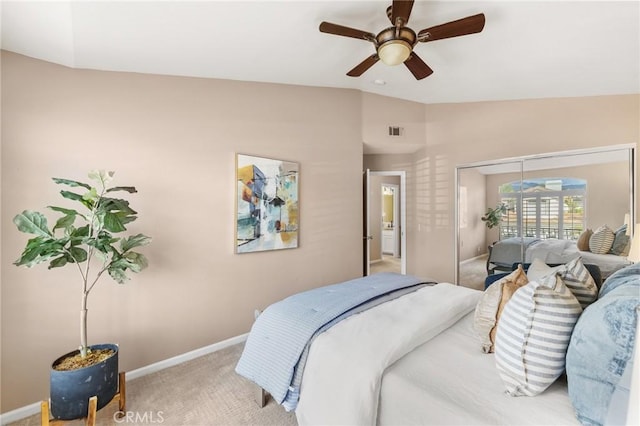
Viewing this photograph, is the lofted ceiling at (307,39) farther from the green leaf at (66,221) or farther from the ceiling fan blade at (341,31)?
the green leaf at (66,221)

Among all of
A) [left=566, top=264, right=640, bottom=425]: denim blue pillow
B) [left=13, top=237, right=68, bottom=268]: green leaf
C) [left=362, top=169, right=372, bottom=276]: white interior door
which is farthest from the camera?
[left=362, top=169, right=372, bottom=276]: white interior door

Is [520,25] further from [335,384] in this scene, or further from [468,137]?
[335,384]


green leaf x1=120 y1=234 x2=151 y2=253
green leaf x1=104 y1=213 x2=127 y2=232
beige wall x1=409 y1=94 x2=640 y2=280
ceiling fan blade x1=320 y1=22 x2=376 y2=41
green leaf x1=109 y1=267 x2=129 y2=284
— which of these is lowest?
green leaf x1=109 y1=267 x2=129 y2=284

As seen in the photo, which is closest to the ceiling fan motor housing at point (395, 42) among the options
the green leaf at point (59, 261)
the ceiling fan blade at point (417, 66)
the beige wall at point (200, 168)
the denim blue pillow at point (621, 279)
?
the ceiling fan blade at point (417, 66)

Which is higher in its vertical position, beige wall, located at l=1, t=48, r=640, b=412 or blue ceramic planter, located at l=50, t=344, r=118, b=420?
beige wall, located at l=1, t=48, r=640, b=412

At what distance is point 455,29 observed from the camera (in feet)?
6.14

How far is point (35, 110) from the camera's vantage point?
2010 mm

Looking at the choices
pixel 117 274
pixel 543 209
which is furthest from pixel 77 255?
pixel 543 209

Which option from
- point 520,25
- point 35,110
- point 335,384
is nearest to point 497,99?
point 520,25

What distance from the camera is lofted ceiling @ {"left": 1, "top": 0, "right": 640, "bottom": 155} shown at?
5.95 ft

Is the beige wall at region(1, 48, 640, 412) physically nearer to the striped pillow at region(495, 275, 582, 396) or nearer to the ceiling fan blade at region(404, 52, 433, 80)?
the ceiling fan blade at region(404, 52, 433, 80)

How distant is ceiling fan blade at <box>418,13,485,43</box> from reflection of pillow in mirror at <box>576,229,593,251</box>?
2.49 metres

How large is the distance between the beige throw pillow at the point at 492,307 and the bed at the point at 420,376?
0.08 meters

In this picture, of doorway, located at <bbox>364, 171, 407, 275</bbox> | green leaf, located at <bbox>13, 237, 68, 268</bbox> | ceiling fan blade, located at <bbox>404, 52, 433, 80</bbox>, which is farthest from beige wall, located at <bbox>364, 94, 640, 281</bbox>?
green leaf, located at <bbox>13, 237, 68, 268</bbox>
